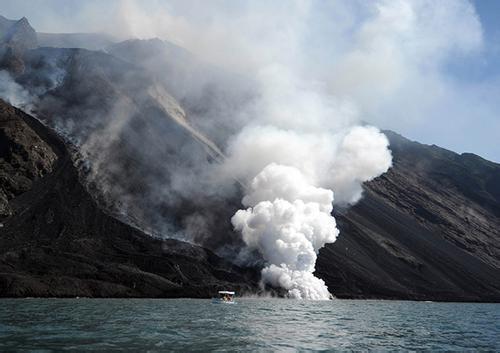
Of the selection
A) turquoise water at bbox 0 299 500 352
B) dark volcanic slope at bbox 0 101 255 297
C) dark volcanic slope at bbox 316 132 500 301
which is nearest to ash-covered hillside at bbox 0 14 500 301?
dark volcanic slope at bbox 0 101 255 297

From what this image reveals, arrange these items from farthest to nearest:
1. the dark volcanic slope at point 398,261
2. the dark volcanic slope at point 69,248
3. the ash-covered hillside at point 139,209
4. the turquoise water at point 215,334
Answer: the dark volcanic slope at point 398,261 < the ash-covered hillside at point 139,209 < the dark volcanic slope at point 69,248 < the turquoise water at point 215,334

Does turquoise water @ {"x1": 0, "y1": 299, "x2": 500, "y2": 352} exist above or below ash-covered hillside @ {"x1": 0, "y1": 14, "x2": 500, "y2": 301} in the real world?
below

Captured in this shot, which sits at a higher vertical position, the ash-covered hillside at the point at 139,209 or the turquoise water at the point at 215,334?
the ash-covered hillside at the point at 139,209

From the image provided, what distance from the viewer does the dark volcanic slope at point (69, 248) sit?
102750mm

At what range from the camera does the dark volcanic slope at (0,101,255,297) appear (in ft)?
337

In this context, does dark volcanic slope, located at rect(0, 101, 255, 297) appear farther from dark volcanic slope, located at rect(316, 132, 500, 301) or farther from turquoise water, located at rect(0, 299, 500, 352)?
turquoise water, located at rect(0, 299, 500, 352)

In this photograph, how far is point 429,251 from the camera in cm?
16888

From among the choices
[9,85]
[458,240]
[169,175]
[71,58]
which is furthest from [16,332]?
[458,240]

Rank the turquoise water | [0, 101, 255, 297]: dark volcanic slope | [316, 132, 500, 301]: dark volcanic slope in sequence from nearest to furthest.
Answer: the turquoise water, [0, 101, 255, 297]: dark volcanic slope, [316, 132, 500, 301]: dark volcanic slope

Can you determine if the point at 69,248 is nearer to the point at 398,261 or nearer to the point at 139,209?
the point at 139,209

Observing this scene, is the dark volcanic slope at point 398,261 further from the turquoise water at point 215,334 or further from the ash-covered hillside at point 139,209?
the turquoise water at point 215,334

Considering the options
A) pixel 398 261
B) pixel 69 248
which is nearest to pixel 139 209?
pixel 69 248

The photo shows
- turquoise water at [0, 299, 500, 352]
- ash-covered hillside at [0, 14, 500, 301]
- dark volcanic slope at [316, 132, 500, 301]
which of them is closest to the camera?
turquoise water at [0, 299, 500, 352]

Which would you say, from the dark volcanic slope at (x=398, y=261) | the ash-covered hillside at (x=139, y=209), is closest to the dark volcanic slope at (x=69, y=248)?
the ash-covered hillside at (x=139, y=209)
